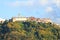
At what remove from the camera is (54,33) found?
2761 inches

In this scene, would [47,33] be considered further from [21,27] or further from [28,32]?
[21,27]

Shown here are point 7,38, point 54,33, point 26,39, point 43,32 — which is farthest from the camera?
point 54,33

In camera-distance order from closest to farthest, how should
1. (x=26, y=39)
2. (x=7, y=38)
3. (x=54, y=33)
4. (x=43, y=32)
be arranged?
(x=26, y=39) → (x=7, y=38) → (x=43, y=32) → (x=54, y=33)

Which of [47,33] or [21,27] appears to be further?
[21,27]

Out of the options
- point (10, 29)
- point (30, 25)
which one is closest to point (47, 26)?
point (30, 25)

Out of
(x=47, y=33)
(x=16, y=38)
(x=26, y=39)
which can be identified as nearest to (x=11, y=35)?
(x=16, y=38)

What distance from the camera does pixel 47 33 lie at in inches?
2640

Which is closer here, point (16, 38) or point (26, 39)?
point (26, 39)

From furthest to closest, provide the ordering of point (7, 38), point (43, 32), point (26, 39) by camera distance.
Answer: point (43, 32) < point (7, 38) < point (26, 39)

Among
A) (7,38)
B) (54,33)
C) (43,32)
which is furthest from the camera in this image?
(54,33)

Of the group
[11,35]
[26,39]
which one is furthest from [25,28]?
[26,39]

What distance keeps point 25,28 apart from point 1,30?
6.18 meters

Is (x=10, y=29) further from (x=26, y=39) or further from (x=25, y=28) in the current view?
(x=26, y=39)

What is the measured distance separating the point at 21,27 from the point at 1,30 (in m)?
5.71
